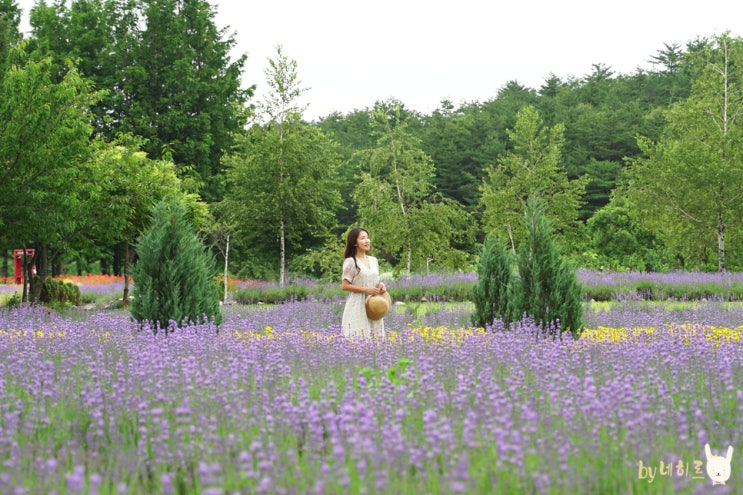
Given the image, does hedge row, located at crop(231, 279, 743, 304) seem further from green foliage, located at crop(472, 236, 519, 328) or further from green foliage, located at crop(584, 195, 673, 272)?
green foliage, located at crop(584, 195, 673, 272)

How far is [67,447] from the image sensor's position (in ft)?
12.9

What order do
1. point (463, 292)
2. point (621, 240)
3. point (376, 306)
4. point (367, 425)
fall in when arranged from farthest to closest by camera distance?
point (621, 240), point (463, 292), point (376, 306), point (367, 425)

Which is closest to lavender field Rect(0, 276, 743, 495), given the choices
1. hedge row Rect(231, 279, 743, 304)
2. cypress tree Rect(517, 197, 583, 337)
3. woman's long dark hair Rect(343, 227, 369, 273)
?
woman's long dark hair Rect(343, 227, 369, 273)

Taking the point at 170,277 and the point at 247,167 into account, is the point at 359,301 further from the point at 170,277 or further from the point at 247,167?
the point at 247,167

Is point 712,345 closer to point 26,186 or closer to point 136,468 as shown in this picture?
point 136,468

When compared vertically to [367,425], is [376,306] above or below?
above

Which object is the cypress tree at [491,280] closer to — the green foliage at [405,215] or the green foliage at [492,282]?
the green foliage at [492,282]

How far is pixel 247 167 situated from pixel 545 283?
15.4m

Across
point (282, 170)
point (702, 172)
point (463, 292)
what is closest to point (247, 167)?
point (282, 170)

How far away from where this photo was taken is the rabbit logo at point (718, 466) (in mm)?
3475

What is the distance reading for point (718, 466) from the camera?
354 centimetres

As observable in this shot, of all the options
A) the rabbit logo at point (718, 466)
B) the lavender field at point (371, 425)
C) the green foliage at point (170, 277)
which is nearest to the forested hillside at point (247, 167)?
the green foliage at point (170, 277)

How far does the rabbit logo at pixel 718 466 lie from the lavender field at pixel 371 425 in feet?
0.18

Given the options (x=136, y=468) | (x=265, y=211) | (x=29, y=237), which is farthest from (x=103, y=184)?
(x=136, y=468)
